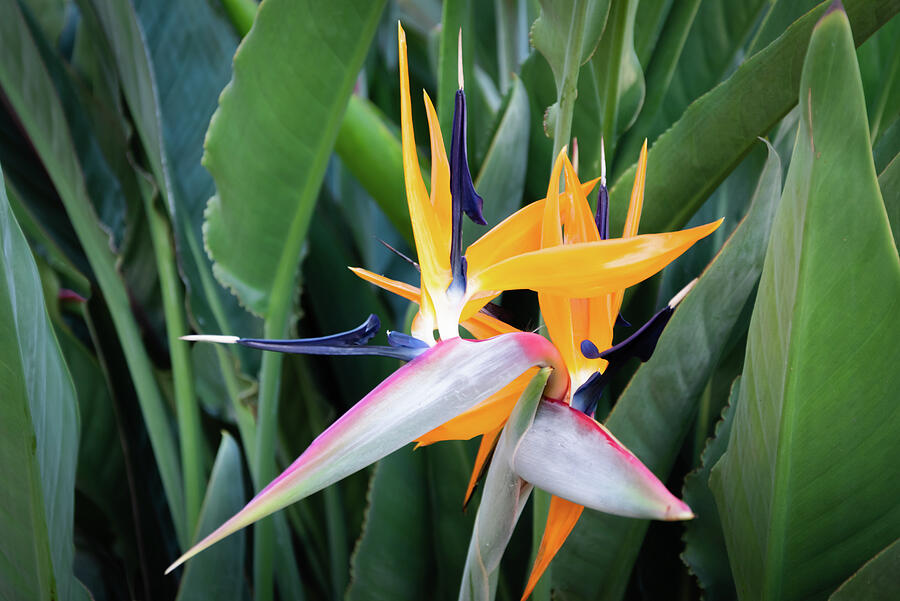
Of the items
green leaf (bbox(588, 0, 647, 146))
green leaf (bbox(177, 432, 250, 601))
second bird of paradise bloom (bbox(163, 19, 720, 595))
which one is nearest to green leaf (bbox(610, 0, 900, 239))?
green leaf (bbox(588, 0, 647, 146))

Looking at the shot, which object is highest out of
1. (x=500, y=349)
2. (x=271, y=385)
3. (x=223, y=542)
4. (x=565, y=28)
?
(x=565, y=28)

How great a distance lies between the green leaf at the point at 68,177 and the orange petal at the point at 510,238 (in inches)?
16.4

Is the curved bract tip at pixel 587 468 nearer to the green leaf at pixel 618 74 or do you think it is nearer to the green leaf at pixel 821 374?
the green leaf at pixel 821 374

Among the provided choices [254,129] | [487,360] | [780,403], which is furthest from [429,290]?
[254,129]

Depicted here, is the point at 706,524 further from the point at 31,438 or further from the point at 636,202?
the point at 31,438

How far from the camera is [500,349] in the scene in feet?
0.74

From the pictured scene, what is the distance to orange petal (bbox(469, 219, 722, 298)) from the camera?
220 mm

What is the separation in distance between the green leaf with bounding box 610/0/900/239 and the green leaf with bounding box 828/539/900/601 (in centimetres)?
21

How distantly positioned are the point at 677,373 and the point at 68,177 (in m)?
0.49

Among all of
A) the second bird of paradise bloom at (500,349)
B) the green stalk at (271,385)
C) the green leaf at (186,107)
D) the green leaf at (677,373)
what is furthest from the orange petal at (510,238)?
the green leaf at (186,107)

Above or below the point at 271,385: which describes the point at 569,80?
above

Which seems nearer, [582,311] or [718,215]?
[582,311]

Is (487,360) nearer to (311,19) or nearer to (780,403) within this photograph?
(780,403)

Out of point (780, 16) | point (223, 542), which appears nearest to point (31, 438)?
point (223, 542)
